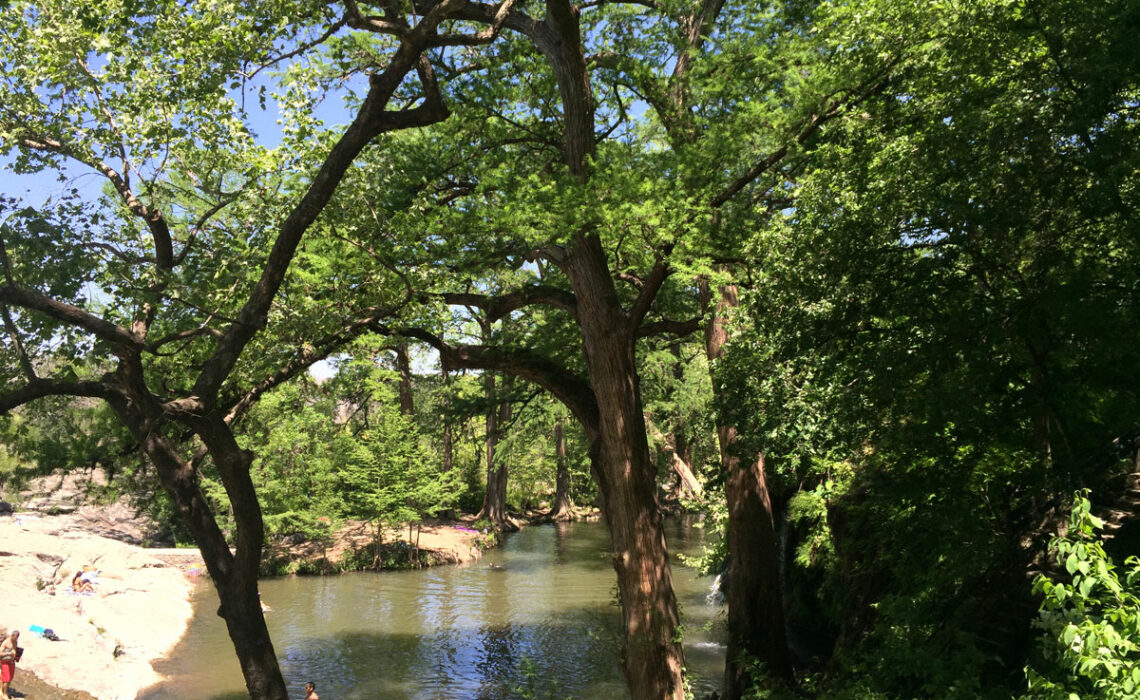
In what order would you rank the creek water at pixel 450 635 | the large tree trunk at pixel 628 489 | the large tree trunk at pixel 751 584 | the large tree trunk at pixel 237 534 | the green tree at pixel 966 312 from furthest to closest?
the creek water at pixel 450 635, the large tree trunk at pixel 751 584, the large tree trunk at pixel 628 489, the large tree trunk at pixel 237 534, the green tree at pixel 966 312

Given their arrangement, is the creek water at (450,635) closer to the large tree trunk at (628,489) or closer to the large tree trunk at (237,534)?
the large tree trunk at (628,489)

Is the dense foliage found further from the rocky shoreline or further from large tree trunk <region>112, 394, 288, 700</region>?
the rocky shoreline

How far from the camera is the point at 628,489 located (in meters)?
9.21

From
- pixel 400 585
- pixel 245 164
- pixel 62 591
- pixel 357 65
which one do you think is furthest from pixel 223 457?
pixel 400 585

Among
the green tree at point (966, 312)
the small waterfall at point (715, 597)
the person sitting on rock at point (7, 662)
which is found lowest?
the small waterfall at point (715, 597)

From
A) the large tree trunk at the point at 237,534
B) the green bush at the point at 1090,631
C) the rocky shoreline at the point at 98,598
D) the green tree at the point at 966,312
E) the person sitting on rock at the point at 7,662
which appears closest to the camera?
the green bush at the point at 1090,631

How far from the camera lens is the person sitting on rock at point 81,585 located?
745 inches

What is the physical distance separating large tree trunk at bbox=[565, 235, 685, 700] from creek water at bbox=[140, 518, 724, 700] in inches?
40.7

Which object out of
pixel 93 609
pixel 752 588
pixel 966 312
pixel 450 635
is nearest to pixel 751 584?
pixel 752 588

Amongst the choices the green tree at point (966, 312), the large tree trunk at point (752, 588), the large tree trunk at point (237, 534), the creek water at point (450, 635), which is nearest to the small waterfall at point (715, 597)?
the creek water at point (450, 635)

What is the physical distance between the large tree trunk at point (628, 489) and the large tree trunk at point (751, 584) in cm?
184

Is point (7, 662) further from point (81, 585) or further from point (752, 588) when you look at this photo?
point (752, 588)

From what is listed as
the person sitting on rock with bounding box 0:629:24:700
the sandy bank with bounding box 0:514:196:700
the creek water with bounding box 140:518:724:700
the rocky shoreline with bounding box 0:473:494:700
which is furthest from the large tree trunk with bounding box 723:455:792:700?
the person sitting on rock with bounding box 0:629:24:700

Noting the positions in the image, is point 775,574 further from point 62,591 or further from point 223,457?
point 62,591
